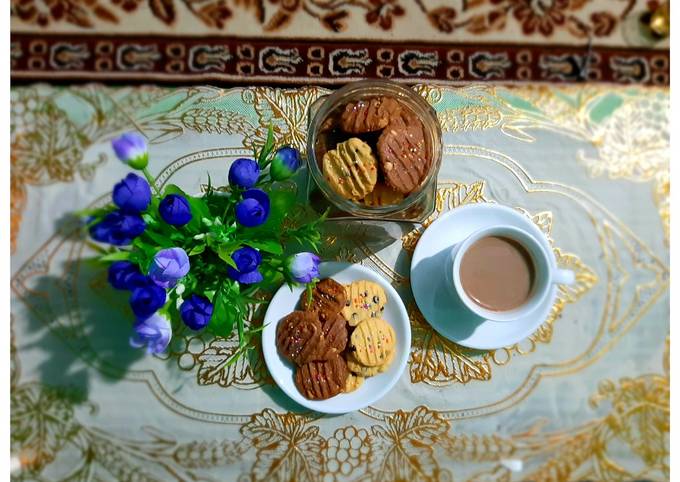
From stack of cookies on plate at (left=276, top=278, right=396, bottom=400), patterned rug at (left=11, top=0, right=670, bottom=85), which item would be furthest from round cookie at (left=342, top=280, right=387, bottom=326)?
patterned rug at (left=11, top=0, right=670, bottom=85)

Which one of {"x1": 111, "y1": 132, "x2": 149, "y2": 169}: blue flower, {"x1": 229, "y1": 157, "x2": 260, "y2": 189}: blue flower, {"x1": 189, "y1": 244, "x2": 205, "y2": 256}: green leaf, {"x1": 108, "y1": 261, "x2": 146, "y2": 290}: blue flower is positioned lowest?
{"x1": 108, "y1": 261, "x2": 146, "y2": 290}: blue flower

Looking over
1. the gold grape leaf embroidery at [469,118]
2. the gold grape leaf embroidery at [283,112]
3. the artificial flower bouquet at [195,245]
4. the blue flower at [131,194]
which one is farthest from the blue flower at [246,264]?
the gold grape leaf embroidery at [469,118]

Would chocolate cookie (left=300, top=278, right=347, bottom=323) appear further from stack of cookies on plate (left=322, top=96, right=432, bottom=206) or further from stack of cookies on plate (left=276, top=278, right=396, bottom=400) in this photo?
stack of cookies on plate (left=322, top=96, right=432, bottom=206)

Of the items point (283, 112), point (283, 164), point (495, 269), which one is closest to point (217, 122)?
point (283, 112)

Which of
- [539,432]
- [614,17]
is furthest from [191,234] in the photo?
[614,17]

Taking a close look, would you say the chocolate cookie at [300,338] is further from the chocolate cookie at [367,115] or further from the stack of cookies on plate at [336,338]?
the chocolate cookie at [367,115]
